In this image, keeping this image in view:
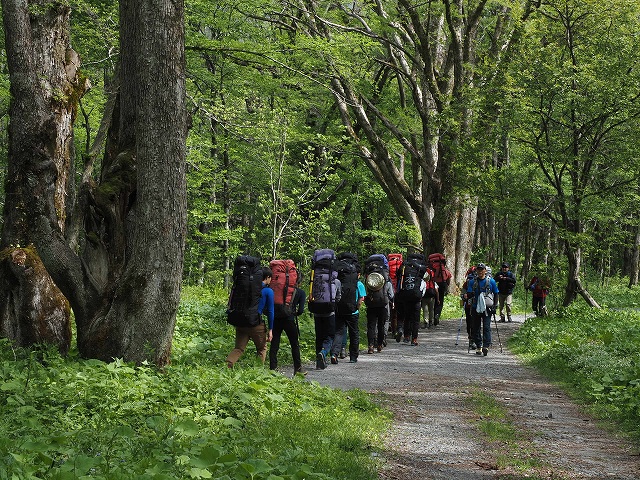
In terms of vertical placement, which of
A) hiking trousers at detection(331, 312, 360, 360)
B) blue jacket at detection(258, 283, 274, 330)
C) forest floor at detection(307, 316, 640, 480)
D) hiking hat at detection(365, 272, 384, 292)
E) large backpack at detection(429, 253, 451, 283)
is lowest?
forest floor at detection(307, 316, 640, 480)

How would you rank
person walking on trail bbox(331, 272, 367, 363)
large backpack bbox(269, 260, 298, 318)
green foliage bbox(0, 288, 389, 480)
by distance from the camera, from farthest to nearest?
1. person walking on trail bbox(331, 272, 367, 363)
2. large backpack bbox(269, 260, 298, 318)
3. green foliage bbox(0, 288, 389, 480)

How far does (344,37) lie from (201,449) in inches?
664

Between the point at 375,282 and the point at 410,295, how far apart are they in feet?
5.87

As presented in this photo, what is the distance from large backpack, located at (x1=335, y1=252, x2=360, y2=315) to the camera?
41.3 ft

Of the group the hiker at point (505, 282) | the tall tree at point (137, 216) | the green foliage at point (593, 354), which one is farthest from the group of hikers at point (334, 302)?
the hiker at point (505, 282)

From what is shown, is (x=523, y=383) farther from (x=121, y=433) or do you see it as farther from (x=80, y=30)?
(x=80, y=30)

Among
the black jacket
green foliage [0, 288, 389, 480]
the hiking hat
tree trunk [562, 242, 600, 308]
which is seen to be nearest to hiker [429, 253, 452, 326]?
the black jacket

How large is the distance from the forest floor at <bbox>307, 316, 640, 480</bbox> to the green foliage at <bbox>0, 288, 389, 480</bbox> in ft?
1.48

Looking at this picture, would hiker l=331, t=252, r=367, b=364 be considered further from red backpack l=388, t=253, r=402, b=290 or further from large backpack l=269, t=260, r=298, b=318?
red backpack l=388, t=253, r=402, b=290

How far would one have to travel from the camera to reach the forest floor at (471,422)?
6.46 m

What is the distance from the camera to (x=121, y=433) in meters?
5.29

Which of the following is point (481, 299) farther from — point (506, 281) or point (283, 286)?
point (506, 281)

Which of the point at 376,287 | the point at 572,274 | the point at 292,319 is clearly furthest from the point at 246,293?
the point at 572,274

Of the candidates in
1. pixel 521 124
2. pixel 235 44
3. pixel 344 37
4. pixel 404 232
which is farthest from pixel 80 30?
pixel 404 232
